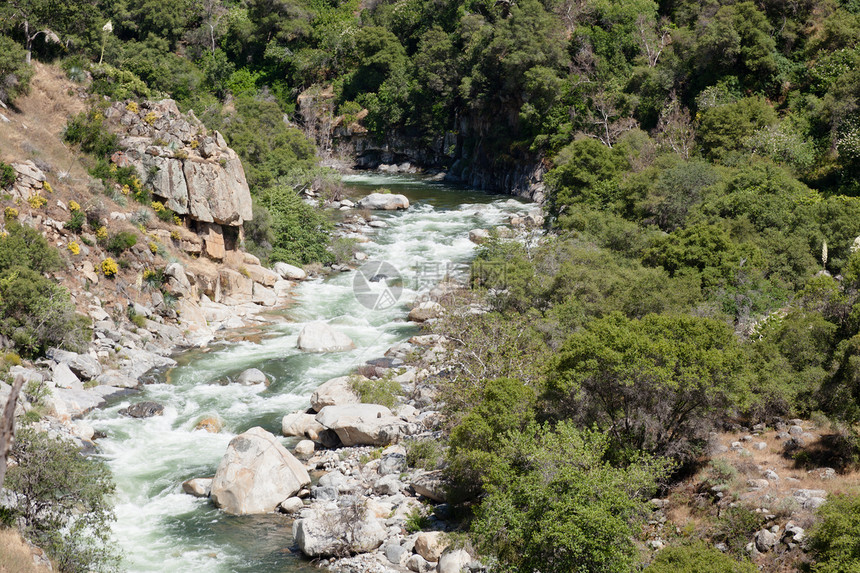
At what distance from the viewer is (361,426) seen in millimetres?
22594

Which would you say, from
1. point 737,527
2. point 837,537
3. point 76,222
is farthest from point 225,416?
point 837,537

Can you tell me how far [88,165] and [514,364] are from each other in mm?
23775

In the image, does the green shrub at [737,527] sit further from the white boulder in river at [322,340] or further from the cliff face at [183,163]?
the cliff face at [183,163]

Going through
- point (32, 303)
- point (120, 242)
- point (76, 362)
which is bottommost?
point (76, 362)

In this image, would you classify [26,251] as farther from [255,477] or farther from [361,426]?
[361,426]

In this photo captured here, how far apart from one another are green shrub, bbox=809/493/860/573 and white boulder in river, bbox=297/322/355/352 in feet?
68.1

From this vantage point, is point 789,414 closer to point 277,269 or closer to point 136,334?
point 136,334

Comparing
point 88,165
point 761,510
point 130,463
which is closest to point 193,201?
point 88,165

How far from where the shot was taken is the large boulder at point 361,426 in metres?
22.6

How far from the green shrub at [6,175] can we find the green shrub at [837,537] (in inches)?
1198

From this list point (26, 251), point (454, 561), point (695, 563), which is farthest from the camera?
point (26, 251)

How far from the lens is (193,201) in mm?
35875

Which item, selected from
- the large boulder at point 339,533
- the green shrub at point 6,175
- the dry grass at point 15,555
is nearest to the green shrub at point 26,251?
the green shrub at point 6,175

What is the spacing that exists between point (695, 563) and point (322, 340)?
20555mm
